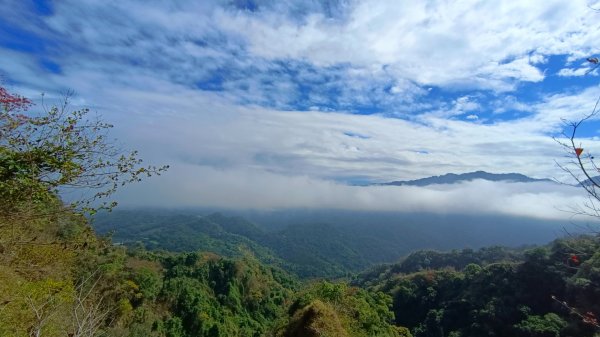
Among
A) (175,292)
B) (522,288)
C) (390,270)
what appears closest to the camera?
(175,292)

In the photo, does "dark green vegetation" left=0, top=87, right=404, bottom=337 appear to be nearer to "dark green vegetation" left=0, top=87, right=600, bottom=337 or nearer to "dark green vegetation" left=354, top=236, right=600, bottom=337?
"dark green vegetation" left=0, top=87, right=600, bottom=337

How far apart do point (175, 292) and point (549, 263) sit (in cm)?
4638

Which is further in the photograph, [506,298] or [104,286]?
[506,298]

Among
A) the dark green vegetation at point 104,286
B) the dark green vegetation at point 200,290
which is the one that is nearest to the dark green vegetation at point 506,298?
the dark green vegetation at point 200,290

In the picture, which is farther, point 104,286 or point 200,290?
point 200,290

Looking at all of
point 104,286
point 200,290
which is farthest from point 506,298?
point 104,286

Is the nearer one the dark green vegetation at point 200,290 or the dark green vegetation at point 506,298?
the dark green vegetation at point 200,290

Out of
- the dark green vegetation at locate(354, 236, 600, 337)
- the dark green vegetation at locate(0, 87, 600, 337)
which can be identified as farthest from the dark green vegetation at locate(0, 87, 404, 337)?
the dark green vegetation at locate(354, 236, 600, 337)

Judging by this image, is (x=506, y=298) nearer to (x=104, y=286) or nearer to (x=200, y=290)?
(x=200, y=290)

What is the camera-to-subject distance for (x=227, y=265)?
5575 centimetres

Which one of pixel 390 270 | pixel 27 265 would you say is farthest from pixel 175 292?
pixel 390 270

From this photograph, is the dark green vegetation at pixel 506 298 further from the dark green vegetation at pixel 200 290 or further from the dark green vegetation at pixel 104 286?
the dark green vegetation at pixel 104 286

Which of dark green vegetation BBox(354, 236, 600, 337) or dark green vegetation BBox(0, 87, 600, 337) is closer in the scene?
dark green vegetation BBox(0, 87, 600, 337)

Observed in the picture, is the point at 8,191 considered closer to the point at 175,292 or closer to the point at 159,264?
the point at 175,292
